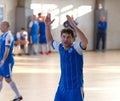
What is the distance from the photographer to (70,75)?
5.39m

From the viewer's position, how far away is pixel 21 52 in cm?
2089

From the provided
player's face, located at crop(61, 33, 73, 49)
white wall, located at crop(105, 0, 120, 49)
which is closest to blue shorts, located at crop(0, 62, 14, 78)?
player's face, located at crop(61, 33, 73, 49)

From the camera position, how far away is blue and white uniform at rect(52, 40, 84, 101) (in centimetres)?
534

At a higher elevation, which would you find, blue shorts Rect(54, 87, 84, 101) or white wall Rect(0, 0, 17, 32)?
white wall Rect(0, 0, 17, 32)

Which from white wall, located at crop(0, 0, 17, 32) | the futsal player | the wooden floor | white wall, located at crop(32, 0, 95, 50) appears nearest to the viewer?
the futsal player

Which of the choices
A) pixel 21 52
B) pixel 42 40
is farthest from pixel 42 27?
pixel 21 52

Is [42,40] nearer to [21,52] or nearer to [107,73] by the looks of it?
[21,52]

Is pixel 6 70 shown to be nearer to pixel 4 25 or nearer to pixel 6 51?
pixel 6 51

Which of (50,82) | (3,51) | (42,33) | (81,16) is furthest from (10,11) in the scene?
(3,51)

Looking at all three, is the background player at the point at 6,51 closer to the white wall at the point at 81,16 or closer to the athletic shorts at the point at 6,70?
the athletic shorts at the point at 6,70

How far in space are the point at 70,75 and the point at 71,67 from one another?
0.36 ft

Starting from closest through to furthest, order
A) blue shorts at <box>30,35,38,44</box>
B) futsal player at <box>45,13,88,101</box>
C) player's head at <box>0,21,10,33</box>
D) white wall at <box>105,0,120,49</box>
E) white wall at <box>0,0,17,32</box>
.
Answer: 1. futsal player at <box>45,13,88,101</box>
2. player's head at <box>0,21,10,33</box>
3. white wall at <box>0,0,17,32</box>
4. blue shorts at <box>30,35,38,44</box>
5. white wall at <box>105,0,120,49</box>

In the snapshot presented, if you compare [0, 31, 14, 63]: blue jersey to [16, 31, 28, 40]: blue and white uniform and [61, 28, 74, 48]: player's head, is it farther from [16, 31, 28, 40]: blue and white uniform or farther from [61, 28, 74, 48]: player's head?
[16, 31, 28, 40]: blue and white uniform

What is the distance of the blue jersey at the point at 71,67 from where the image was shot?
533cm
